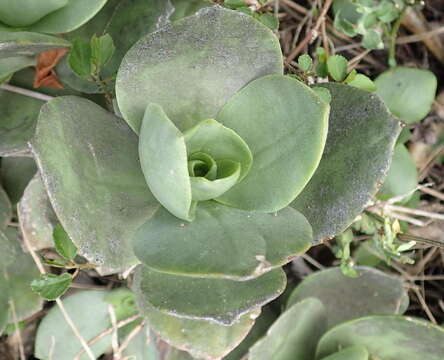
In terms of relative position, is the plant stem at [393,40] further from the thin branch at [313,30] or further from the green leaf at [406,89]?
the thin branch at [313,30]

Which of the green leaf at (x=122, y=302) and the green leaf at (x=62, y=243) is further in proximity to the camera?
the green leaf at (x=122, y=302)

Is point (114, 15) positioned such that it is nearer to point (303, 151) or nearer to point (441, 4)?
point (303, 151)

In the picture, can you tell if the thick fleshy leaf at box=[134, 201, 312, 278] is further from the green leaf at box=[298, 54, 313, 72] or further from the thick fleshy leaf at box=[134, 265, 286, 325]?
the green leaf at box=[298, 54, 313, 72]

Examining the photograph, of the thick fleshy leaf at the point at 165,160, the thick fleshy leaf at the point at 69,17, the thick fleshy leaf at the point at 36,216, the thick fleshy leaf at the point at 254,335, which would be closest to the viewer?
the thick fleshy leaf at the point at 165,160

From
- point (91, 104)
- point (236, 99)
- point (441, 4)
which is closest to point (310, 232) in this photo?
point (236, 99)

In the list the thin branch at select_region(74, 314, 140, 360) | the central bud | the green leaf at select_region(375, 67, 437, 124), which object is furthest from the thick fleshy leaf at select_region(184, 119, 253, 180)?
the green leaf at select_region(375, 67, 437, 124)

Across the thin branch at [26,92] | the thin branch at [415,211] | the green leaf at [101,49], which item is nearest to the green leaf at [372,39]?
the thin branch at [415,211]
